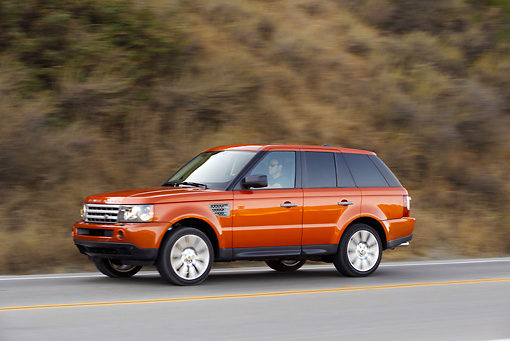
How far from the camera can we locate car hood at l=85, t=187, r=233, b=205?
970 centimetres

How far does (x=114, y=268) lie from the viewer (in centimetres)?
1080

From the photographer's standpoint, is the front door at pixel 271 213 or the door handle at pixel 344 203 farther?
the door handle at pixel 344 203

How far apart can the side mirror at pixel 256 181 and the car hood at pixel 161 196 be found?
279 millimetres

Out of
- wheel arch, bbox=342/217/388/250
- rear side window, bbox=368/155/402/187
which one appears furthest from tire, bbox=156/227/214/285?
rear side window, bbox=368/155/402/187

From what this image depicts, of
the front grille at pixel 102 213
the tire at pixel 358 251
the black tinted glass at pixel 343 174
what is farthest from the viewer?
the black tinted glass at pixel 343 174

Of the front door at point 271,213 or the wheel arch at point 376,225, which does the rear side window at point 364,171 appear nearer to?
the wheel arch at point 376,225

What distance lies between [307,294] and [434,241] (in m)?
6.82

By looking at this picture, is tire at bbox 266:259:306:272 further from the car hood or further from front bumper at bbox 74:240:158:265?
front bumper at bbox 74:240:158:265

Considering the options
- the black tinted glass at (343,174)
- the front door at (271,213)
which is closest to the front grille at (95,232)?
the front door at (271,213)

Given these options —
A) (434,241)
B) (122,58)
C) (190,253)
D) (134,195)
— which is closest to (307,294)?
(190,253)

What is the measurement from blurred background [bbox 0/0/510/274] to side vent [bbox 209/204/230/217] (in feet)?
10.1

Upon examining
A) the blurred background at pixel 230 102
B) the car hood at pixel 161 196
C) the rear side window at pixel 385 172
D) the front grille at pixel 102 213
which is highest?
the blurred background at pixel 230 102

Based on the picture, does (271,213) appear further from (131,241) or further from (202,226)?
(131,241)

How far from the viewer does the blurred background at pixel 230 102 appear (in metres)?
14.9
